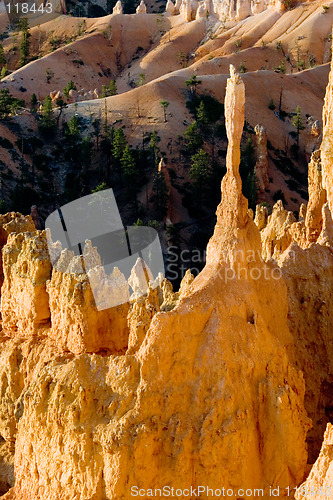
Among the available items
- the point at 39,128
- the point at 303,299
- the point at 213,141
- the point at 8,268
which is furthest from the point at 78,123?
the point at 303,299

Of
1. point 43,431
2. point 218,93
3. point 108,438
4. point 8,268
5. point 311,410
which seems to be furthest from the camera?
point 218,93

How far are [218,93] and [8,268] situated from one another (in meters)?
67.7

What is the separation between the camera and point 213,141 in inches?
2849

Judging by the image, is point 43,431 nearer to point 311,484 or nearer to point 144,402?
point 144,402

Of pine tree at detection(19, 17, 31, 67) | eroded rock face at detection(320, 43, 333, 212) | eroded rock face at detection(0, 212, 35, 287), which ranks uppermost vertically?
pine tree at detection(19, 17, 31, 67)

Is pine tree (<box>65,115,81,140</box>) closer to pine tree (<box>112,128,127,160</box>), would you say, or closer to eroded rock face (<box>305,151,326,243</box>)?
pine tree (<box>112,128,127,160</box>)

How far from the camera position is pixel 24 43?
11225cm

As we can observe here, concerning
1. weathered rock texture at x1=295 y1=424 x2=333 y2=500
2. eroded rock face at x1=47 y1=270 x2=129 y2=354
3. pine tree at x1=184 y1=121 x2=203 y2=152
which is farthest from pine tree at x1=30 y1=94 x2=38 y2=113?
weathered rock texture at x1=295 y1=424 x2=333 y2=500

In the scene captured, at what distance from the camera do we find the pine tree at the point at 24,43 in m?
111

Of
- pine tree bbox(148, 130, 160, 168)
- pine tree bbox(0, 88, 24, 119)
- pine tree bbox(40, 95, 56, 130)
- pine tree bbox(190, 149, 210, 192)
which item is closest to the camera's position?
pine tree bbox(190, 149, 210, 192)

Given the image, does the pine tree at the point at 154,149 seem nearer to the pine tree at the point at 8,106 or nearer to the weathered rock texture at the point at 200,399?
the pine tree at the point at 8,106

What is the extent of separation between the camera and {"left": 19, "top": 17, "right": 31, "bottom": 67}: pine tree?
363ft

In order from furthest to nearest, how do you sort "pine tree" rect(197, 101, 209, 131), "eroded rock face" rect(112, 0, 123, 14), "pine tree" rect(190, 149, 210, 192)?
"eroded rock face" rect(112, 0, 123, 14) → "pine tree" rect(197, 101, 209, 131) → "pine tree" rect(190, 149, 210, 192)

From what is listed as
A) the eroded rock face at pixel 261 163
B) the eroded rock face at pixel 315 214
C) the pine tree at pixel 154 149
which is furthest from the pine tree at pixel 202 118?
the eroded rock face at pixel 315 214
